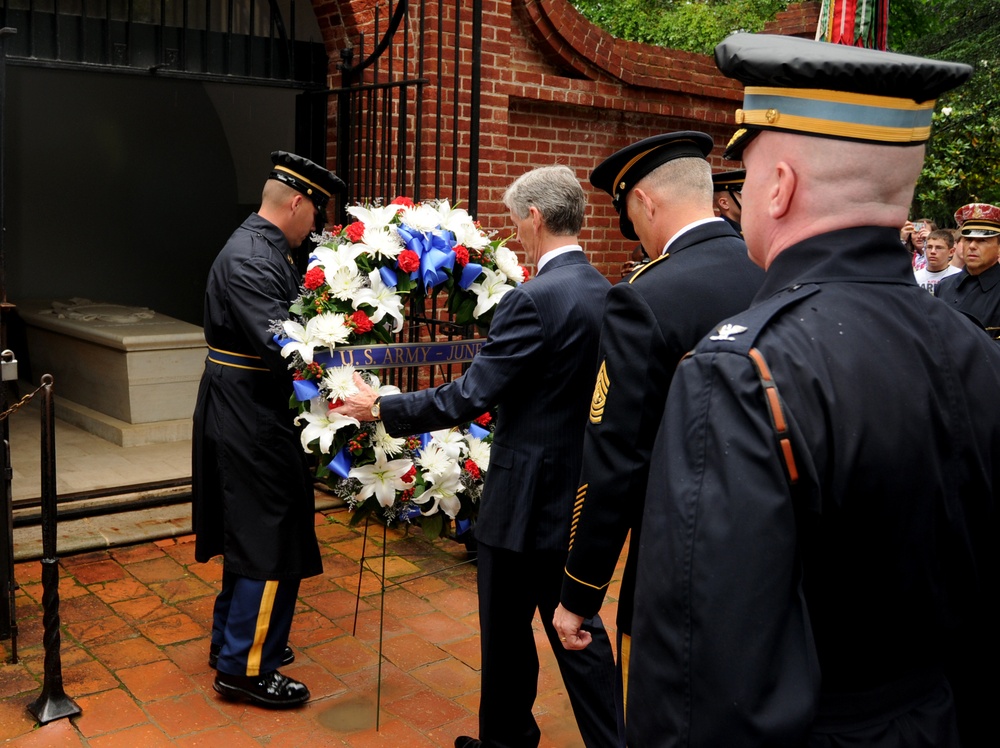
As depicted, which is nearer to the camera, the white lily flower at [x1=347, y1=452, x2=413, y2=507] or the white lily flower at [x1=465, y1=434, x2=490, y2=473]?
the white lily flower at [x1=347, y1=452, x2=413, y2=507]

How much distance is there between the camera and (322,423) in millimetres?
3756

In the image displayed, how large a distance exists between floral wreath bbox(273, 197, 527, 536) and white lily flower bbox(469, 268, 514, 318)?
40 mm

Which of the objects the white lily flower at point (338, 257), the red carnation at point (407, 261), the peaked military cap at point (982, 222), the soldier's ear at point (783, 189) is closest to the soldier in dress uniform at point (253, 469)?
the white lily flower at point (338, 257)

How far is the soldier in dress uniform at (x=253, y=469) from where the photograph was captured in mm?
4027

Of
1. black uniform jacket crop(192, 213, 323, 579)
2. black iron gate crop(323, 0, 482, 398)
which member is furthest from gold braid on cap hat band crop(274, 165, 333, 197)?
black iron gate crop(323, 0, 482, 398)

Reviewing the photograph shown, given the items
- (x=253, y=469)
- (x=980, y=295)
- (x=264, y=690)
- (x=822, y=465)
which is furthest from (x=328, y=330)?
(x=980, y=295)

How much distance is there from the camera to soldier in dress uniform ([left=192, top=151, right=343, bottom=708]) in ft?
13.2

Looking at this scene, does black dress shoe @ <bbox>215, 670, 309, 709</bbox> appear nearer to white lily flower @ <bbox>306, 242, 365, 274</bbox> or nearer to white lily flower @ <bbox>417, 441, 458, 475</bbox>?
white lily flower @ <bbox>417, 441, 458, 475</bbox>

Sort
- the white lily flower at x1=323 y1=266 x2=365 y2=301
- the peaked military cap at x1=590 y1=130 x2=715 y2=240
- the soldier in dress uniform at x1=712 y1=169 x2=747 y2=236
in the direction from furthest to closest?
the soldier in dress uniform at x1=712 y1=169 x2=747 y2=236
the white lily flower at x1=323 y1=266 x2=365 y2=301
the peaked military cap at x1=590 y1=130 x2=715 y2=240

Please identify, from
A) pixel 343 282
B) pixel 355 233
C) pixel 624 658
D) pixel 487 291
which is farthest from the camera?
pixel 487 291

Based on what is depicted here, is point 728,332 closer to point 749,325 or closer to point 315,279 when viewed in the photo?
point 749,325

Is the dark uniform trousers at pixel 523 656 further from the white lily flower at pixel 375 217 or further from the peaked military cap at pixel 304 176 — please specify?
the peaked military cap at pixel 304 176

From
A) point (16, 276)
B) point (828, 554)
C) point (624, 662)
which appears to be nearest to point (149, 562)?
point (624, 662)

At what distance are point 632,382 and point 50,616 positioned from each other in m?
2.52
